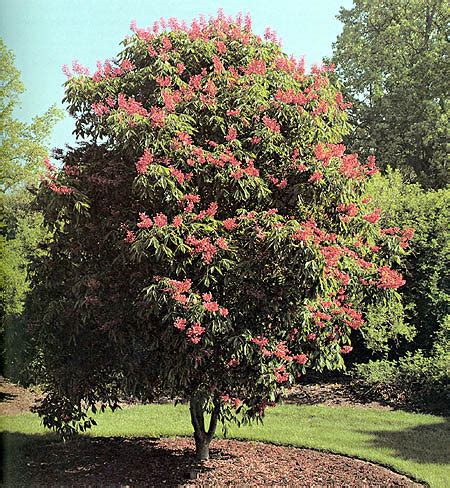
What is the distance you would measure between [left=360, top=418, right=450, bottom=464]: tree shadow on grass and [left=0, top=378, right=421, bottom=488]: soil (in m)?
0.83

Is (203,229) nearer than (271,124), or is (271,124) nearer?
(203,229)

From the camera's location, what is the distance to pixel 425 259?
43.8 feet

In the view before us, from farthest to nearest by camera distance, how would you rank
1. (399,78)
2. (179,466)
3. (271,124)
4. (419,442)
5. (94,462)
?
(399,78) → (419,442) → (94,462) → (179,466) → (271,124)

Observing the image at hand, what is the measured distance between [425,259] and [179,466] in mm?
7420

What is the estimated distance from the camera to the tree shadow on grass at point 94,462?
7355mm

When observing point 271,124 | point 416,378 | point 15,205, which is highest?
point 15,205

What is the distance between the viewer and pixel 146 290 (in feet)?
20.5

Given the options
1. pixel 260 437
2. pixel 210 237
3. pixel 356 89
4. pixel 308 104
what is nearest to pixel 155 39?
pixel 308 104

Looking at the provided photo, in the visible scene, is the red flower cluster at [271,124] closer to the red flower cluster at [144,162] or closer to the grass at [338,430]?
the red flower cluster at [144,162]

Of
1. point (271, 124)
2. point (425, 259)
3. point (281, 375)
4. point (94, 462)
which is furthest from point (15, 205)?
point (281, 375)

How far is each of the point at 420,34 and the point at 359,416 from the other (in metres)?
16.2

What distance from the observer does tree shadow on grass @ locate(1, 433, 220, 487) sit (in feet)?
24.1

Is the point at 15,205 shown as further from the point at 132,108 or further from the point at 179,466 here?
the point at 132,108

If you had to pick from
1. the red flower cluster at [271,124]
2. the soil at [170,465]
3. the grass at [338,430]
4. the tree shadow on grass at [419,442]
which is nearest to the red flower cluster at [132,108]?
the red flower cluster at [271,124]
